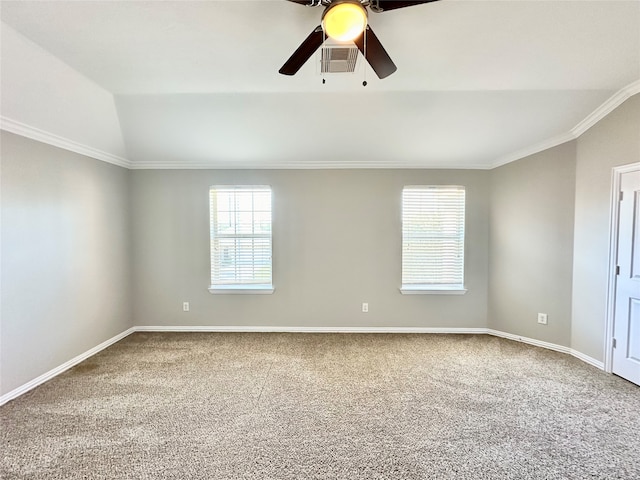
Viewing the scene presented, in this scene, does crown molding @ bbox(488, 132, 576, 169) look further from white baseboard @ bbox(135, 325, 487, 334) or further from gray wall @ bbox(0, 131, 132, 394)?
gray wall @ bbox(0, 131, 132, 394)

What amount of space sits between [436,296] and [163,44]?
4013mm

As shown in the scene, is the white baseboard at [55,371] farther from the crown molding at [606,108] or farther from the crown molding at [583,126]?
the crown molding at [606,108]

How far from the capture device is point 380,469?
169cm

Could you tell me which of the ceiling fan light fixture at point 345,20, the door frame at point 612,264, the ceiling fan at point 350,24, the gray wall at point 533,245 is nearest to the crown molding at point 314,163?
the gray wall at point 533,245

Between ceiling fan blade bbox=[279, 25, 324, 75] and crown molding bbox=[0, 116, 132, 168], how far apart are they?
2.44 meters

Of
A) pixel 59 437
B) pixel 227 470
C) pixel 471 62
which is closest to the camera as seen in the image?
pixel 227 470

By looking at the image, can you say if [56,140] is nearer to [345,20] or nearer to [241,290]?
[241,290]

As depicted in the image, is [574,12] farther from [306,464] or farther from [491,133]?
[306,464]

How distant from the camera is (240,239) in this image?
396 centimetres

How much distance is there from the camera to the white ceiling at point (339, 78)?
180cm

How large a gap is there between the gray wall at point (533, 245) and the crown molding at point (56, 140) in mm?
5007

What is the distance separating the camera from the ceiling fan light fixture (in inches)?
50.4

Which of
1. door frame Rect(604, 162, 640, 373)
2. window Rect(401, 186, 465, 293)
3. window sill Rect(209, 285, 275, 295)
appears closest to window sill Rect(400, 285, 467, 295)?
window Rect(401, 186, 465, 293)

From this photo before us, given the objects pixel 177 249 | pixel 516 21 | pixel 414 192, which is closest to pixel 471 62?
pixel 516 21
